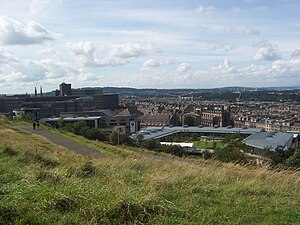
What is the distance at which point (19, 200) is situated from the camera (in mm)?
4602

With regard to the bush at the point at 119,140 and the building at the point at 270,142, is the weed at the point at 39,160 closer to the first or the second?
the bush at the point at 119,140

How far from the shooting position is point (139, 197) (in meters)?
4.93

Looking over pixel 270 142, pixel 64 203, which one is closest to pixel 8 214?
pixel 64 203

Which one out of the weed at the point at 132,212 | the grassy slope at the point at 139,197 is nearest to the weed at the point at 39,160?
the grassy slope at the point at 139,197

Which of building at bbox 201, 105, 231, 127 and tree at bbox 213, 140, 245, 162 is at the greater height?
tree at bbox 213, 140, 245, 162

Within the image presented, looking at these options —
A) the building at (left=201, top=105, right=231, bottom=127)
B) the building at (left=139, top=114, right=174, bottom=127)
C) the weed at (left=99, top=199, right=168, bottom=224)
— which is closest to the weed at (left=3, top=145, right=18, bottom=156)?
the weed at (left=99, top=199, right=168, bottom=224)

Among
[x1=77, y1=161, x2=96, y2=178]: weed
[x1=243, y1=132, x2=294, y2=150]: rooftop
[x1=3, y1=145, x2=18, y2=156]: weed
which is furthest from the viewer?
[x1=243, y1=132, x2=294, y2=150]: rooftop

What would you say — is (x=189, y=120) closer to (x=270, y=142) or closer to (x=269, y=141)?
(x=269, y=141)

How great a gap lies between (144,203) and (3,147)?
6300 millimetres

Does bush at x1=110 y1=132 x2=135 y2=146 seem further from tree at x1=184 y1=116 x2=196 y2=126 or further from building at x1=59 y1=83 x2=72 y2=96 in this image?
building at x1=59 y1=83 x2=72 y2=96

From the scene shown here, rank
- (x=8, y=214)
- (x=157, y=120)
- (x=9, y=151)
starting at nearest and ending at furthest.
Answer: (x=8, y=214)
(x=9, y=151)
(x=157, y=120)

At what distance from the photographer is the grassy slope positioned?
4.41 m

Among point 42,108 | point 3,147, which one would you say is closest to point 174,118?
point 42,108

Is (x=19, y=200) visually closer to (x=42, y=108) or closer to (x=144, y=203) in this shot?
(x=144, y=203)
